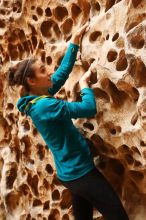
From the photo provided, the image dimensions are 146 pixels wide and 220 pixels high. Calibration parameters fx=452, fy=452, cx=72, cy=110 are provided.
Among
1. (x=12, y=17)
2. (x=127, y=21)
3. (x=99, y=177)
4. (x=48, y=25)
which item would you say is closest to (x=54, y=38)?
(x=48, y=25)

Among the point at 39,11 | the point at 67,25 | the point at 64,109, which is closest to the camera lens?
the point at 64,109

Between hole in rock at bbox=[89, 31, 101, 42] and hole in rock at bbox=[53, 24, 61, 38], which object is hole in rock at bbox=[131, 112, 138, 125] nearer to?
hole in rock at bbox=[89, 31, 101, 42]

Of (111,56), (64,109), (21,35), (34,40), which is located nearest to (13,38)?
(21,35)

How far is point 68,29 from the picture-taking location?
73.2 inches

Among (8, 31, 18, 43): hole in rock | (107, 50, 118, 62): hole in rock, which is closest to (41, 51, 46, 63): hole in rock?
(8, 31, 18, 43): hole in rock

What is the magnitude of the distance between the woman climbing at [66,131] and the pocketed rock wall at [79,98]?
0.13 m

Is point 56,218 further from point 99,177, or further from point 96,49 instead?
point 96,49

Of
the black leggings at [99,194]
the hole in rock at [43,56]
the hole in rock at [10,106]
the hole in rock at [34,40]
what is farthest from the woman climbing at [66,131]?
the hole in rock at [10,106]

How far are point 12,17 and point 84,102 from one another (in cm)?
87

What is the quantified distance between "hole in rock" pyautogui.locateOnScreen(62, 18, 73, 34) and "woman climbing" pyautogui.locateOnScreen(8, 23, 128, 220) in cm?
39

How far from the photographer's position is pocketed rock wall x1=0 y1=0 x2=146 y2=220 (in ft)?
4.90

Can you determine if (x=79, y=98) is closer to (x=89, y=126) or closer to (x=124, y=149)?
(x=89, y=126)

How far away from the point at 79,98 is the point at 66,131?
0.29m

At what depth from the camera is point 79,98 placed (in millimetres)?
1749
